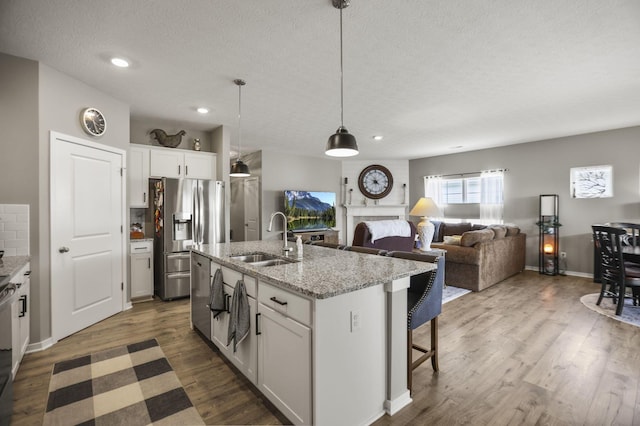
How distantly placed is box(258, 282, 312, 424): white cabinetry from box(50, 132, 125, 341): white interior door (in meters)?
2.38

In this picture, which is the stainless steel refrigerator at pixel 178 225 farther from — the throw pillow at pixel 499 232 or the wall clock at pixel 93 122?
the throw pillow at pixel 499 232

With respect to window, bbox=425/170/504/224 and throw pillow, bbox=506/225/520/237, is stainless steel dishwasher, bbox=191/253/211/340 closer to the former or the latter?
throw pillow, bbox=506/225/520/237

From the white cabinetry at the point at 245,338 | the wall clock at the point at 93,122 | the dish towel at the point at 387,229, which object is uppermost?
the wall clock at the point at 93,122

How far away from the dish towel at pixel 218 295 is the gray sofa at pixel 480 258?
12.1 ft

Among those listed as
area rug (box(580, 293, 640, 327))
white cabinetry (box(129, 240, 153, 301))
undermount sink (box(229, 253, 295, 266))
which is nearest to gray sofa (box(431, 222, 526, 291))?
area rug (box(580, 293, 640, 327))

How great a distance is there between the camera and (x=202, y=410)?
1.93 m

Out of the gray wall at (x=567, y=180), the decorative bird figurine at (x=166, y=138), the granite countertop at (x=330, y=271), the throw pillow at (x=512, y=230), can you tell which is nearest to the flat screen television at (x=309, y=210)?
the decorative bird figurine at (x=166, y=138)

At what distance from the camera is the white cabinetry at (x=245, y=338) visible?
2018 millimetres

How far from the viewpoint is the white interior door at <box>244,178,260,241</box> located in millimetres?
6690

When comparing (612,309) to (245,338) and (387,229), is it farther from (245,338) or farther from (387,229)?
(245,338)

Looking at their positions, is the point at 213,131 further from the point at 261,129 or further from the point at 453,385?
the point at 453,385

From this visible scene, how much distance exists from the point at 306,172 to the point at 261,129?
249cm

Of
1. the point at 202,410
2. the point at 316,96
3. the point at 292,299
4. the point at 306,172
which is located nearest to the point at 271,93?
the point at 316,96

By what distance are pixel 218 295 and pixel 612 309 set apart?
4594 millimetres
